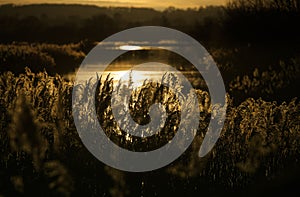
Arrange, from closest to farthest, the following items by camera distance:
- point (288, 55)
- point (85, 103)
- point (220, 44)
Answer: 1. point (85, 103)
2. point (288, 55)
3. point (220, 44)

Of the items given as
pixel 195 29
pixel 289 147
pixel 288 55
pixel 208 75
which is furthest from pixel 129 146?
pixel 195 29

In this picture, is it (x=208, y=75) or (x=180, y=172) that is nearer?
(x=180, y=172)

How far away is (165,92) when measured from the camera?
29.7 feet

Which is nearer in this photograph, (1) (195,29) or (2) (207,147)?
(2) (207,147)

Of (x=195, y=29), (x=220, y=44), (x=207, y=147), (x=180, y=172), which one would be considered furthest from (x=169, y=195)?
(x=195, y=29)

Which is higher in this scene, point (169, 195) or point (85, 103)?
point (85, 103)

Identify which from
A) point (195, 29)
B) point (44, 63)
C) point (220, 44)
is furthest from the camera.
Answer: point (195, 29)

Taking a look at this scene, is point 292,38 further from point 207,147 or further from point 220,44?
point 207,147

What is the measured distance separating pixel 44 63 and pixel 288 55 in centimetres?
1059

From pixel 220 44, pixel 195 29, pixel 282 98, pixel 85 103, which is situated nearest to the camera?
pixel 85 103

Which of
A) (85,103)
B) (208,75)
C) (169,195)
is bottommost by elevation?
(169,195)

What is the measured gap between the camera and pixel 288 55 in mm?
28609

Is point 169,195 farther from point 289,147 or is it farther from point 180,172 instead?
point 289,147

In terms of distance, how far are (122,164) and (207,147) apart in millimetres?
1070
